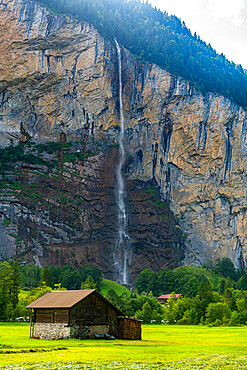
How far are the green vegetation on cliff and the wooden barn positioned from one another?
11379cm

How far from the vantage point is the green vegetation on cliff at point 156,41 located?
14888cm

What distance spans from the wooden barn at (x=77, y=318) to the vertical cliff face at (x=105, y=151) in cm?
8109

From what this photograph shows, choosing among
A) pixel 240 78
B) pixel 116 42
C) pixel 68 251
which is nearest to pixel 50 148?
pixel 68 251

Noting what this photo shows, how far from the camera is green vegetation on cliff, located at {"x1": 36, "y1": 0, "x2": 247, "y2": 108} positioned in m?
149

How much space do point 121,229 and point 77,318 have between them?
96.0m

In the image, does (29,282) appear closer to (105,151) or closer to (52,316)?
(105,151)

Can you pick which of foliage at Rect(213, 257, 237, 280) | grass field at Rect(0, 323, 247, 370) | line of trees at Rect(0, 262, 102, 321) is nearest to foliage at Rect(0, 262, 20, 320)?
line of trees at Rect(0, 262, 102, 321)

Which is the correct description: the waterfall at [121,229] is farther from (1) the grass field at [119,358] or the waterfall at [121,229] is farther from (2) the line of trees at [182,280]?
(1) the grass field at [119,358]

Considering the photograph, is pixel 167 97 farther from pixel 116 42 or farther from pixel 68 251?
pixel 68 251

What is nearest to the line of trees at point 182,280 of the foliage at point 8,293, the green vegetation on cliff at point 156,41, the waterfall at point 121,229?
the waterfall at point 121,229

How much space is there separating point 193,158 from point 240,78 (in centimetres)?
4378

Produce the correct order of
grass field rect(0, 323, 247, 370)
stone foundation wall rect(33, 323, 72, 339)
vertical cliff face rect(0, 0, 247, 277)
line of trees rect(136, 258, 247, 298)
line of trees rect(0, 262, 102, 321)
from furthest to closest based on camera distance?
vertical cliff face rect(0, 0, 247, 277) → line of trees rect(136, 258, 247, 298) → line of trees rect(0, 262, 102, 321) → stone foundation wall rect(33, 323, 72, 339) → grass field rect(0, 323, 247, 370)

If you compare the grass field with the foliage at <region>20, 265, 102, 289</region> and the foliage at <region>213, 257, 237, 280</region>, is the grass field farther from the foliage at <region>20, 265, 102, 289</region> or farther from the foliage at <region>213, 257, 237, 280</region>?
the foliage at <region>213, 257, 237, 280</region>

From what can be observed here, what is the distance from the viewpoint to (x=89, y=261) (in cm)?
12950
